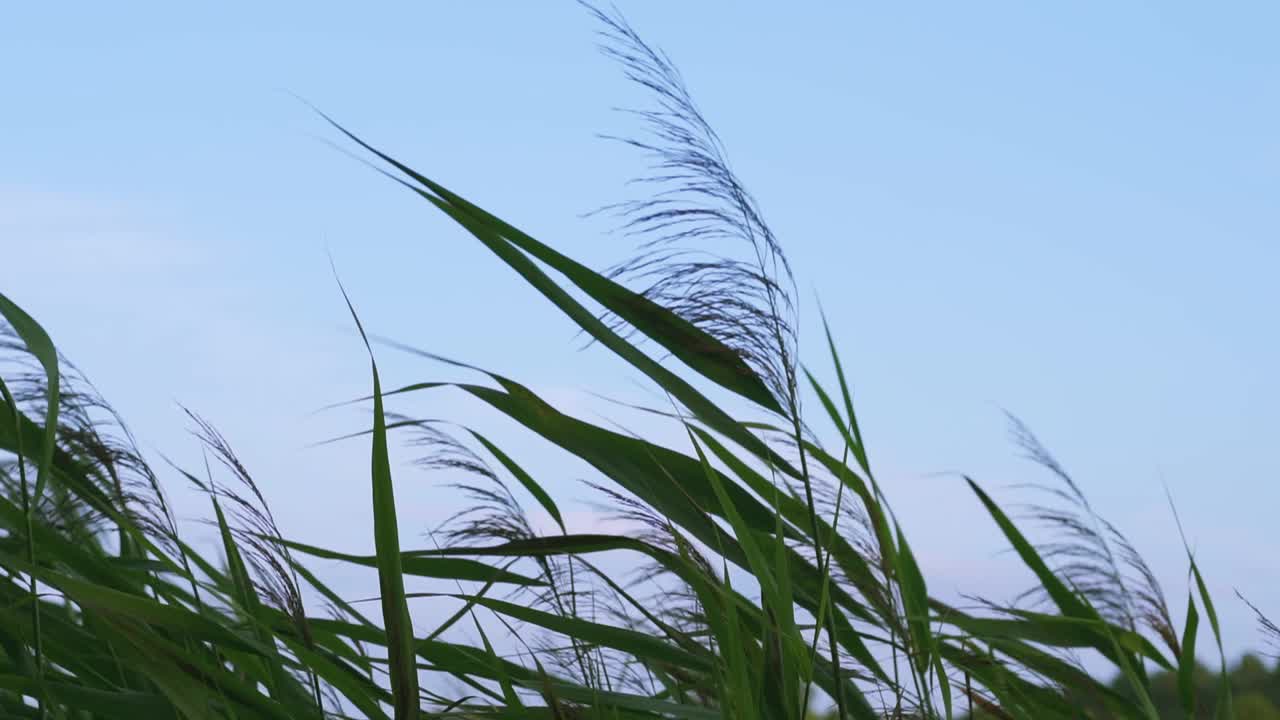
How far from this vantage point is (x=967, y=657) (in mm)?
1834

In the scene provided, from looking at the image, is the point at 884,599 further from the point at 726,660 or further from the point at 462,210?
the point at 462,210

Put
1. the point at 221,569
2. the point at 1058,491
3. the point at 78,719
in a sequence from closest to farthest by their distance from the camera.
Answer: the point at 78,719 → the point at 221,569 → the point at 1058,491

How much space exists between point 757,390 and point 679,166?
0.39m

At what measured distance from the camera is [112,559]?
64.7 inches

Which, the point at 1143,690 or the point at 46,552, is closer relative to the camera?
the point at 46,552

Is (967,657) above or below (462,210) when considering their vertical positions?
below

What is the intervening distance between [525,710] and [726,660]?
0.26 metres

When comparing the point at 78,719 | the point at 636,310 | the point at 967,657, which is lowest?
the point at 78,719

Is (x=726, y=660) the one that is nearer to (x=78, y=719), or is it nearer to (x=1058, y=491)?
(x=78, y=719)

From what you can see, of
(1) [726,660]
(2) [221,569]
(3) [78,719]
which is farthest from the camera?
(2) [221,569]

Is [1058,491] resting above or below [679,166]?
below

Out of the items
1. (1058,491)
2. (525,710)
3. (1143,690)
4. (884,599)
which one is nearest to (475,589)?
(525,710)

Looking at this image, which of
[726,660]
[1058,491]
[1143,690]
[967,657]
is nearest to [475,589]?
[726,660]

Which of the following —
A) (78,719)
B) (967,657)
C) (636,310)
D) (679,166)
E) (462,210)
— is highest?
(679,166)
